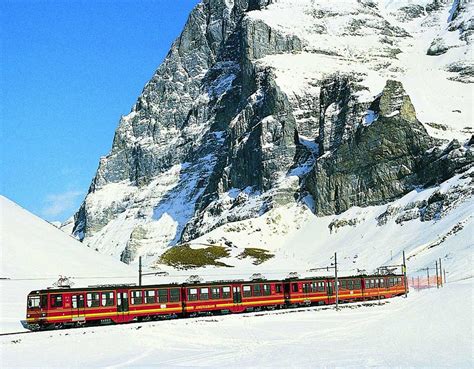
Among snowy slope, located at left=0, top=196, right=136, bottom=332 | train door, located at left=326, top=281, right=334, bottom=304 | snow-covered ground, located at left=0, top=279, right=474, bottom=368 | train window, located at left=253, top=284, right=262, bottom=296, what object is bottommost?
snow-covered ground, located at left=0, top=279, right=474, bottom=368

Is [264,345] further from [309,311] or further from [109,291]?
[309,311]

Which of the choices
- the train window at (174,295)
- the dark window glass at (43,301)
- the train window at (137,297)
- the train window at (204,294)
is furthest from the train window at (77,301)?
the train window at (204,294)

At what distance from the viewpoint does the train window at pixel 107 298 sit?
192 feet

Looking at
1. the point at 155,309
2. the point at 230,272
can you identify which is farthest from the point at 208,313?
the point at 230,272

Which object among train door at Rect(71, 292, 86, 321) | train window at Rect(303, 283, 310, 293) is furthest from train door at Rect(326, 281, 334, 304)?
train door at Rect(71, 292, 86, 321)

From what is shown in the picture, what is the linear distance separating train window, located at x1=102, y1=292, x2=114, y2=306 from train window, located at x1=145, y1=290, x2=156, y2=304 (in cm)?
370

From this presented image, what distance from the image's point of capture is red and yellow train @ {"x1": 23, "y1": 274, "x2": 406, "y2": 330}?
182 ft

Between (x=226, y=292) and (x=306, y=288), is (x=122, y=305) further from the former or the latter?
(x=306, y=288)

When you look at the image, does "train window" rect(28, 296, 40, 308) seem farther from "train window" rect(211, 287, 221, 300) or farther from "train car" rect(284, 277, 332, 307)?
"train car" rect(284, 277, 332, 307)

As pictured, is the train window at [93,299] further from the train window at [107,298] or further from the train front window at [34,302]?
the train front window at [34,302]

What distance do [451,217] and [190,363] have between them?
124218 millimetres

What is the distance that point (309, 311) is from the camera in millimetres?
70062

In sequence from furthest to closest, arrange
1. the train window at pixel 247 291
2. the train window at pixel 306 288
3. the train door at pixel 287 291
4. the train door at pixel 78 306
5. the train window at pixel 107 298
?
the train window at pixel 306 288 → the train door at pixel 287 291 → the train window at pixel 247 291 → the train window at pixel 107 298 → the train door at pixel 78 306

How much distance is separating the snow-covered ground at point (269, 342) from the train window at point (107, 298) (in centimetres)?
362
